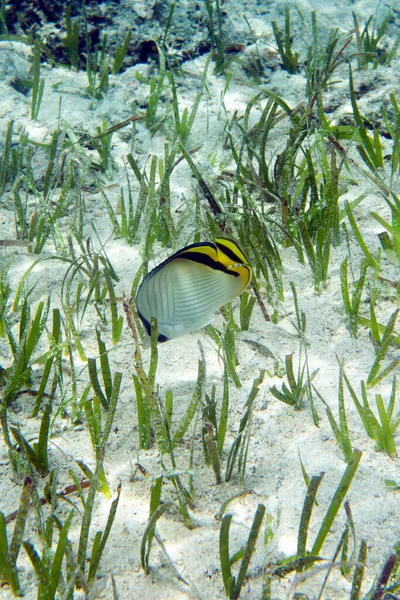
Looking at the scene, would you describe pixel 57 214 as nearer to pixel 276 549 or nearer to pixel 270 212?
pixel 270 212

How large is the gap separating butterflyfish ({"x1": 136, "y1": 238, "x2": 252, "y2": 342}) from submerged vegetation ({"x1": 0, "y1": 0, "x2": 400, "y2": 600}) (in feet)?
0.36

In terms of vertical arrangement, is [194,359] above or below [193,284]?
below

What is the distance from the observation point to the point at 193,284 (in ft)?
6.45

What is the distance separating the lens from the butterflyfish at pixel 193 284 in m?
1.91

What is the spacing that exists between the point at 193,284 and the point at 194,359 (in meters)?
0.94

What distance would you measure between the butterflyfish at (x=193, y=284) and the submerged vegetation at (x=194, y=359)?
0.36 ft

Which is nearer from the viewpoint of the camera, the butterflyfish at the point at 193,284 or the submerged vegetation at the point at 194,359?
the submerged vegetation at the point at 194,359

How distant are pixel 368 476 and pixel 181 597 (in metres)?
1.00

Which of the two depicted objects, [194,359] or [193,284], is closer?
[193,284]

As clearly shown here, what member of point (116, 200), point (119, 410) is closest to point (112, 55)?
point (116, 200)

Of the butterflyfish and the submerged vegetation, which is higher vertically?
the butterflyfish

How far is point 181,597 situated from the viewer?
66.7 inches

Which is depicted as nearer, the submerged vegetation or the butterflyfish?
the submerged vegetation

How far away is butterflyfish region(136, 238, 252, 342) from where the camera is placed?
75.2 inches
